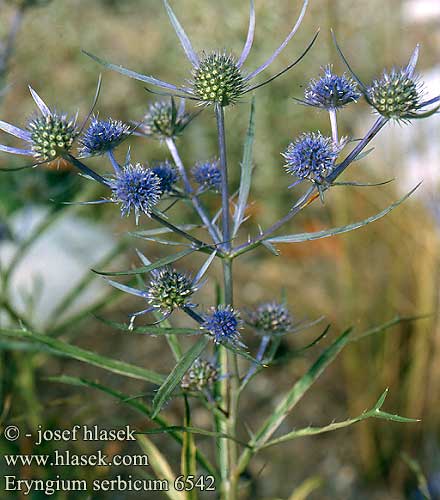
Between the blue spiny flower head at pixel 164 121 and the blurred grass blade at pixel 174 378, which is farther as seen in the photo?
the blue spiny flower head at pixel 164 121

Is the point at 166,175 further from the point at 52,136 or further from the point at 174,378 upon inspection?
the point at 174,378

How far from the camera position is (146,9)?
497 cm

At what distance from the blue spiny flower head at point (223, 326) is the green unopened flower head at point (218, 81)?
268mm

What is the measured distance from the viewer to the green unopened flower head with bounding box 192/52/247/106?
81 cm

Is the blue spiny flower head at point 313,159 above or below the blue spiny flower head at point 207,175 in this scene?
below

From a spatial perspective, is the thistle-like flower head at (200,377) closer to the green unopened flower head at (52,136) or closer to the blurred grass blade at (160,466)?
the blurred grass blade at (160,466)

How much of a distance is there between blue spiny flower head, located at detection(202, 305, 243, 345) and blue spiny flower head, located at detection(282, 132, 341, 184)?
196mm

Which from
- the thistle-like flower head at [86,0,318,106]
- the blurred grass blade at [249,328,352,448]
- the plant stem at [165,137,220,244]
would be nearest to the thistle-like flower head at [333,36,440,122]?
the thistle-like flower head at [86,0,318,106]

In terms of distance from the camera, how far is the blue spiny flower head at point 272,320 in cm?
101

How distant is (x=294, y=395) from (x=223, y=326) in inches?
10.4

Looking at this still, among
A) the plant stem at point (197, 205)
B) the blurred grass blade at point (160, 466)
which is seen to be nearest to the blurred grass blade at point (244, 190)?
the plant stem at point (197, 205)

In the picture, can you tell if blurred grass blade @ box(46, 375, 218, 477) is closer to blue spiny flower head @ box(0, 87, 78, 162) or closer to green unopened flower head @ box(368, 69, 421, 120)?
blue spiny flower head @ box(0, 87, 78, 162)

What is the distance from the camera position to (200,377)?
94 cm

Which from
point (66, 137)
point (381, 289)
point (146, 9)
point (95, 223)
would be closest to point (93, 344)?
point (95, 223)
